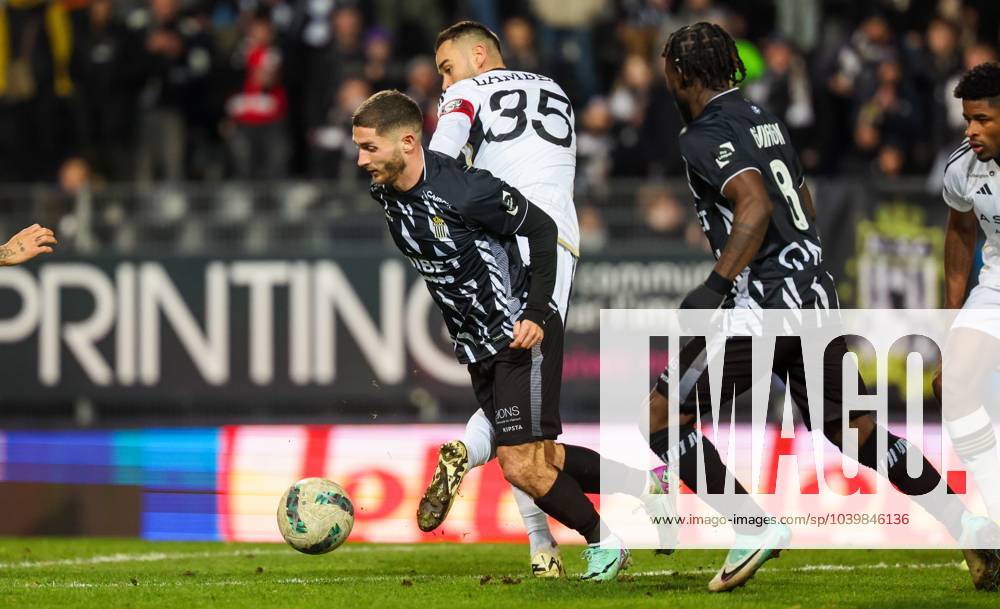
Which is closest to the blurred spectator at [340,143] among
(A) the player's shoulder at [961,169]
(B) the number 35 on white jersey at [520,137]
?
(B) the number 35 on white jersey at [520,137]

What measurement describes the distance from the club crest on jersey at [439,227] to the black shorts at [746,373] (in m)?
1.31

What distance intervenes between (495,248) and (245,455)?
510cm

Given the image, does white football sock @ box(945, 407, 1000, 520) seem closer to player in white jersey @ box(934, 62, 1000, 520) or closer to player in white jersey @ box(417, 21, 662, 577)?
player in white jersey @ box(934, 62, 1000, 520)

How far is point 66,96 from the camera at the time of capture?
1742cm

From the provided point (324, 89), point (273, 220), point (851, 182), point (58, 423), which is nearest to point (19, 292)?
point (58, 423)

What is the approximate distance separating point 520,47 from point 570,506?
9822 millimetres

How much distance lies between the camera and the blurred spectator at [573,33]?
58.6 feet

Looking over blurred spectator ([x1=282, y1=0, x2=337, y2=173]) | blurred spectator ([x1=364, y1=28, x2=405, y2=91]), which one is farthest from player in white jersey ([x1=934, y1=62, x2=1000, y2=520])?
blurred spectator ([x1=282, y1=0, x2=337, y2=173])

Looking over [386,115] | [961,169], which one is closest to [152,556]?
[386,115]

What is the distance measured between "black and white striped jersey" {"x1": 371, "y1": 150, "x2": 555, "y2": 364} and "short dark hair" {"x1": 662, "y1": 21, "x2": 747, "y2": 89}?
1.05m

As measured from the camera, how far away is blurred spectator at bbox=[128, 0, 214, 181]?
1728cm

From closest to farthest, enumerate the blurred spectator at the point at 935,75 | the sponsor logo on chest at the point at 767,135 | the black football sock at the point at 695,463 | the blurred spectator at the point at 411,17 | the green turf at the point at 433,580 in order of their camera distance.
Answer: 1. the green turf at the point at 433,580
2. the sponsor logo on chest at the point at 767,135
3. the black football sock at the point at 695,463
4. the blurred spectator at the point at 935,75
5. the blurred spectator at the point at 411,17

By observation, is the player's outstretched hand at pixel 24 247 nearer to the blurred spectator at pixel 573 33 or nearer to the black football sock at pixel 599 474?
the black football sock at pixel 599 474

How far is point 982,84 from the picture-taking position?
25.1 feet
